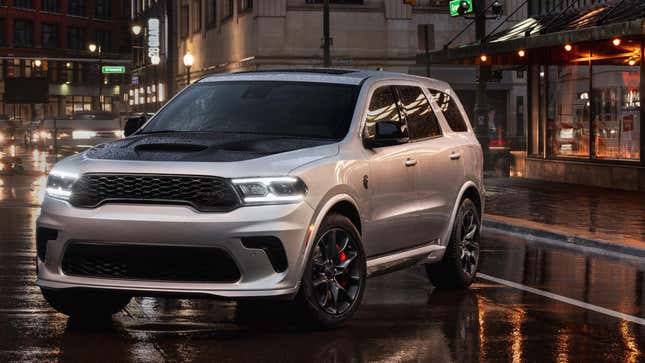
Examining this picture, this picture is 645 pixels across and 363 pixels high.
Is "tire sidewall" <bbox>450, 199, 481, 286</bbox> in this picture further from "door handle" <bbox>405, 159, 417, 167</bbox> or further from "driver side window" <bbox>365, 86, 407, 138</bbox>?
"driver side window" <bbox>365, 86, 407, 138</bbox>

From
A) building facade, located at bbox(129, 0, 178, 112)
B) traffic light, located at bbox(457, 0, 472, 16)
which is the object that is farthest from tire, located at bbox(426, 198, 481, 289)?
building facade, located at bbox(129, 0, 178, 112)

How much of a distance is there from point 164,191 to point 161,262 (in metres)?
0.46

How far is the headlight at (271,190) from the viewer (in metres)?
8.11

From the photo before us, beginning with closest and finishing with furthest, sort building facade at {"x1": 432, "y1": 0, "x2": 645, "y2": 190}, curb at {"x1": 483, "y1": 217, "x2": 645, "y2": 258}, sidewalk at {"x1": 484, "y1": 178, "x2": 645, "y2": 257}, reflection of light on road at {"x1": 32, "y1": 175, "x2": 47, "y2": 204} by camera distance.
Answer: curb at {"x1": 483, "y1": 217, "x2": 645, "y2": 258} → sidewalk at {"x1": 484, "y1": 178, "x2": 645, "y2": 257} → reflection of light on road at {"x1": 32, "y1": 175, "x2": 47, "y2": 204} → building facade at {"x1": 432, "y1": 0, "x2": 645, "y2": 190}

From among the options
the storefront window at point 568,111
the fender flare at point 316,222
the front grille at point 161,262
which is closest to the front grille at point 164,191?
the front grille at point 161,262

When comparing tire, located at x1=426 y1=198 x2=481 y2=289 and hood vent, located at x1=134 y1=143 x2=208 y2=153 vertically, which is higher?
hood vent, located at x1=134 y1=143 x2=208 y2=153

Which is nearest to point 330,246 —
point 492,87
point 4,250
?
point 4,250

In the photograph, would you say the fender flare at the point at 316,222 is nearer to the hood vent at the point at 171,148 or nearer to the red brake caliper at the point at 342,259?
the red brake caliper at the point at 342,259

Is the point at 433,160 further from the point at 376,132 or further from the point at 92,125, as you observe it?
the point at 92,125

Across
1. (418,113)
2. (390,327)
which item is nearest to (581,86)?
(418,113)

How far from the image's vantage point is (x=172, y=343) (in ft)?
26.8

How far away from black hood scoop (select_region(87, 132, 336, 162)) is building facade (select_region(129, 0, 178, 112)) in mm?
63370

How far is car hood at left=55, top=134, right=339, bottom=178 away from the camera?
26.7 feet

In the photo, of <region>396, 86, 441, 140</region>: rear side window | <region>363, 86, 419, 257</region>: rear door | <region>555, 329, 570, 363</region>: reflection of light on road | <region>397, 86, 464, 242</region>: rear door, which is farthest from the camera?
<region>396, 86, 441, 140</region>: rear side window
